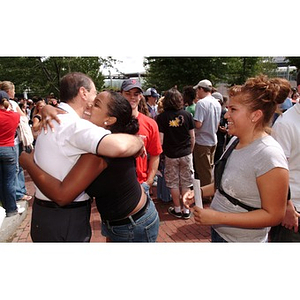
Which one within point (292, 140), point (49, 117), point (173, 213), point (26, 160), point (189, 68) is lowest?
point (173, 213)

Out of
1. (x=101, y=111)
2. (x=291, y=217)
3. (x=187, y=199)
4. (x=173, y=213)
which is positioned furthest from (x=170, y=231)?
(x=101, y=111)

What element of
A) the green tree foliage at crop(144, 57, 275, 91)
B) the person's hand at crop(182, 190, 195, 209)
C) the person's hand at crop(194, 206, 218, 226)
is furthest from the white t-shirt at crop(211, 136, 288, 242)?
the green tree foliage at crop(144, 57, 275, 91)

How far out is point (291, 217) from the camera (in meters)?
2.11

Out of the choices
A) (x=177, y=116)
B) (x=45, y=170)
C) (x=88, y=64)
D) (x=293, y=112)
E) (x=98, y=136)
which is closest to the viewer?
(x=98, y=136)

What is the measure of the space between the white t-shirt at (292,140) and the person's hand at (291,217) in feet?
0.42

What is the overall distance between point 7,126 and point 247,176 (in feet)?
12.1

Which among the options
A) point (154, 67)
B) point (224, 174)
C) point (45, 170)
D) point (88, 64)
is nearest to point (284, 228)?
point (224, 174)

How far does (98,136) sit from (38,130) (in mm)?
512

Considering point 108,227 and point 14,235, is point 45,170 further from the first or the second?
point 14,235

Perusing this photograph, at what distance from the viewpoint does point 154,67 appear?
25.0m

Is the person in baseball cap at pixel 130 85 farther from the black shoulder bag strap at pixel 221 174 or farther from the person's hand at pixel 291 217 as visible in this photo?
the person's hand at pixel 291 217

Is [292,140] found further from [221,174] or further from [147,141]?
[147,141]

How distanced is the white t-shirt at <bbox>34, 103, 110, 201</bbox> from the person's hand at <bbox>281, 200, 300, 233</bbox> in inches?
56.4

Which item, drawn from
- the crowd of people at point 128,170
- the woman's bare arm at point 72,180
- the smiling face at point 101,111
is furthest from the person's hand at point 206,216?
the smiling face at point 101,111
